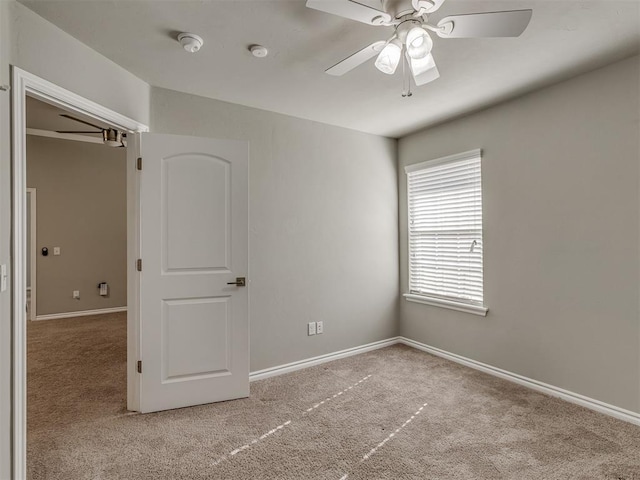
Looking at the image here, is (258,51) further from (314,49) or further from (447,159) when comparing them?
(447,159)

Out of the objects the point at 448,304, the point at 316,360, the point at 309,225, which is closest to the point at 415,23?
the point at 309,225

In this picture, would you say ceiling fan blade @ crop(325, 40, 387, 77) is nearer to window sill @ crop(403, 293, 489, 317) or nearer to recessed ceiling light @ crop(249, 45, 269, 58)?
recessed ceiling light @ crop(249, 45, 269, 58)

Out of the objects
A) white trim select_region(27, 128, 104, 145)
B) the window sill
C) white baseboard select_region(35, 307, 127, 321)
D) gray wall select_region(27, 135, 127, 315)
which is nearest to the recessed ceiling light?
the window sill

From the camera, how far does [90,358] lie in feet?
12.3

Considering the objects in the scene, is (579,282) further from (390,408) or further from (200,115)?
(200,115)

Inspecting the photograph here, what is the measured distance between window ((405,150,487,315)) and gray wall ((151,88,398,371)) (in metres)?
0.29

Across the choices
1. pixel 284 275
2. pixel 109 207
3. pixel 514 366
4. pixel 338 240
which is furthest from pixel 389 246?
pixel 109 207

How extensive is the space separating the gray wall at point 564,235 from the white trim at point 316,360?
88 centimetres

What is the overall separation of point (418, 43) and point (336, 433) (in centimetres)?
231

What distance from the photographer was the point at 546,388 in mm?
2812

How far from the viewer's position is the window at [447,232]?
337cm

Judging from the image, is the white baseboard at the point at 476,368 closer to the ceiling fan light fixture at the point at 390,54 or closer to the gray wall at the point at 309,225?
the gray wall at the point at 309,225

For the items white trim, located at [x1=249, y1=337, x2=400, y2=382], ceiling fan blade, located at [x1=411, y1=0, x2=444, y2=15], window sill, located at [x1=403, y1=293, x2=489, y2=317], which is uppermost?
ceiling fan blade, located at [x1=411, y1=0, x2=444, y2=15]

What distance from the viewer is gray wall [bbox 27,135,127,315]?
541 cm
